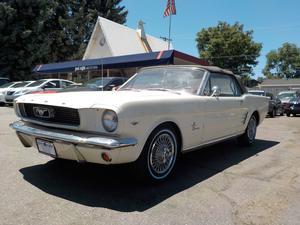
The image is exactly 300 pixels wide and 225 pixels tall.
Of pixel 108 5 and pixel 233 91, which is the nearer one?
pixel 233 91

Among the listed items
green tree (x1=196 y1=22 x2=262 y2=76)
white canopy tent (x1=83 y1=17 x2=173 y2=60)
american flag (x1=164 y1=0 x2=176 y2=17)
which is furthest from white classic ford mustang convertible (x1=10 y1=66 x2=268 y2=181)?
green tree (x1=196 y1=22 x2=262 y2=76)

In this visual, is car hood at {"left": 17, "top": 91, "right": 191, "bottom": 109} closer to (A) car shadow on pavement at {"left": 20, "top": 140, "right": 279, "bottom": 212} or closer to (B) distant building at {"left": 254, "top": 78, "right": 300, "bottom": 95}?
(A) car shadow on pavement at {"left": 20, "top": 140, "right": 279, "bottom": 212}

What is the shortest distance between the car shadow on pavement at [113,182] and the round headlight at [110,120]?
2.52 feet

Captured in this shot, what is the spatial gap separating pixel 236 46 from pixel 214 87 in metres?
45.7

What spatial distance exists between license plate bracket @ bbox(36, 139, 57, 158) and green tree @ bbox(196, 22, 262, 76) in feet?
153

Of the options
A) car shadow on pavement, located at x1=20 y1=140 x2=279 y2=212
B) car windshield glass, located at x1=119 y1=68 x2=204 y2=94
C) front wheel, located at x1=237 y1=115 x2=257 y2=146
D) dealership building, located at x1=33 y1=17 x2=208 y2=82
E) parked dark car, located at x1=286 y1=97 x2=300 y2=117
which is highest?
dealership building, located at x1=33 y1=17 x2=208 y2=82

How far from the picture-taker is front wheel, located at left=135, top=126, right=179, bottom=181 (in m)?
4.07

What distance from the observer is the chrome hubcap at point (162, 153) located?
14.0ft

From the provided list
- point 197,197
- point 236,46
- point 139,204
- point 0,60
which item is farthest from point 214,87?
point 236,46

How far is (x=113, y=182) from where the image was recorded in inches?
174

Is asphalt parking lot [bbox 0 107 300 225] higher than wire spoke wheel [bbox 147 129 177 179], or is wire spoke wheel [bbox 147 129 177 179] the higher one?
wire spoke wheel [bbox 147 129 177 179]

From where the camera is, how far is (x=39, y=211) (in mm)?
3402

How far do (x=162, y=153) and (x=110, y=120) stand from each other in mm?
1018

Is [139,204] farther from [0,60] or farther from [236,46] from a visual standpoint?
[236,46]
